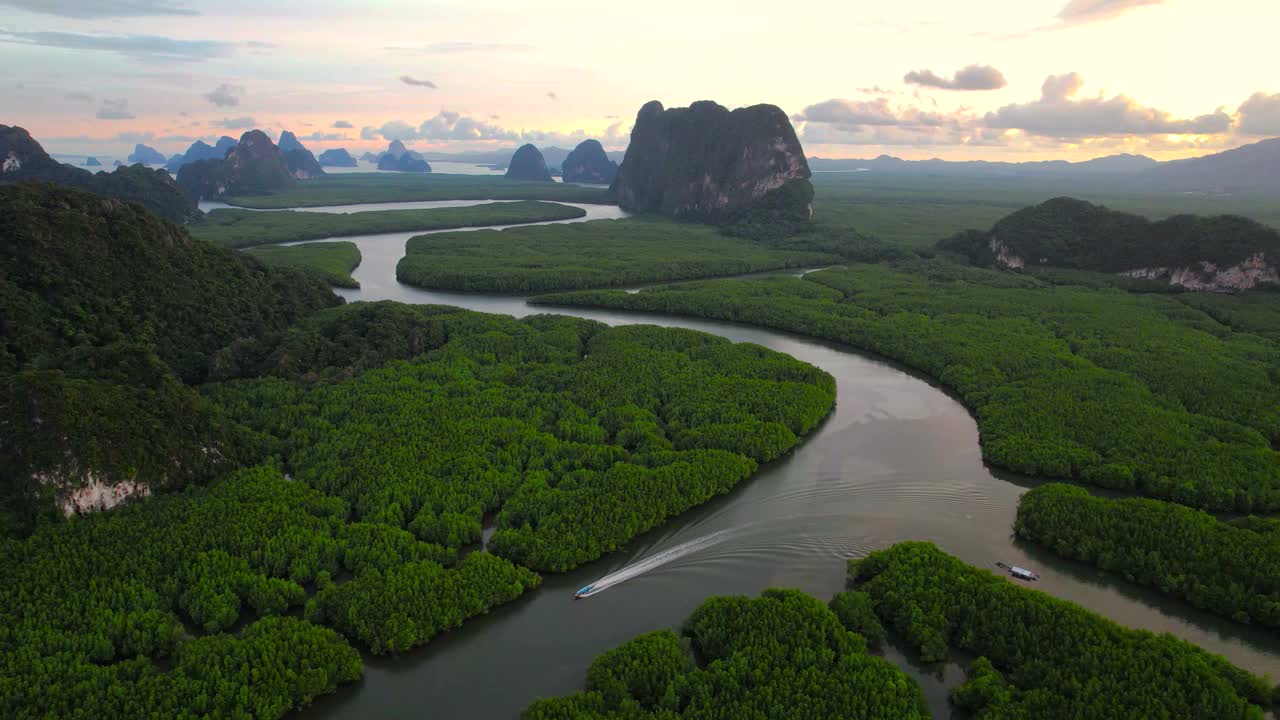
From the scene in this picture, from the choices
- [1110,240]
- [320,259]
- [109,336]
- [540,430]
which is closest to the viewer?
[540,430]

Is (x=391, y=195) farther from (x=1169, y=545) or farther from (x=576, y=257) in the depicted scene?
(x=1169, y=545)

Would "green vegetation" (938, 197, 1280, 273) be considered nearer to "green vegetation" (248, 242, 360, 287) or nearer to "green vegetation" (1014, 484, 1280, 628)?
"green vegetation" (1014, 484, 1280, 628)

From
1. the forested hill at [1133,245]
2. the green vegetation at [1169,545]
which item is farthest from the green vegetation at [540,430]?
the forested hill at [1133,245]

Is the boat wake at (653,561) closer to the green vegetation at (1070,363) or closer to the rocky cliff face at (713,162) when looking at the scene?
the green vegetation at (1070,363)

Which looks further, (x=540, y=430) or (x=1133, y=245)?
(x=1133, y=245)

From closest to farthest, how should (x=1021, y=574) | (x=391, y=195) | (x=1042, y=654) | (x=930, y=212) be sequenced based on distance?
(x=1042, y=654) → (x=1021, y=574) → (x=930, y=212) → (x=391, y=195)

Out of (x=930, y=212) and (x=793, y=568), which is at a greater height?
(x=930, y=212)

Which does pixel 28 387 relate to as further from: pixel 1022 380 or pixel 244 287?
pixel 1022 380

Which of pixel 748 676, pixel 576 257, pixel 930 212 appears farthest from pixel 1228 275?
pixel 930 212
